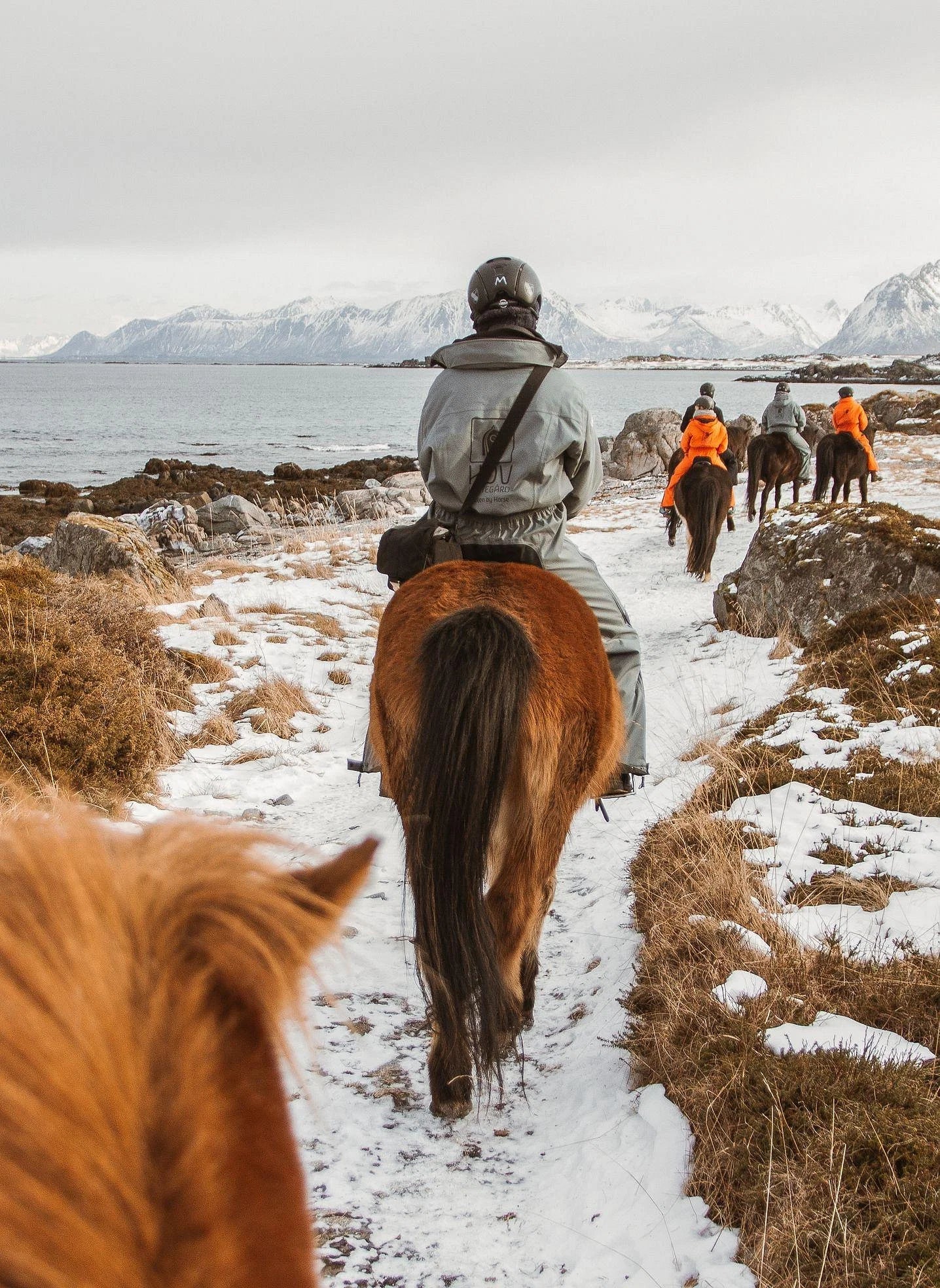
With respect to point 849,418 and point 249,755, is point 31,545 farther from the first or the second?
point 849,418

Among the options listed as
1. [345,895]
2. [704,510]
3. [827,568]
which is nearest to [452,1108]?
[345,895]

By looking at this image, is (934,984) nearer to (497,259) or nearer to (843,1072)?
(843,1072)

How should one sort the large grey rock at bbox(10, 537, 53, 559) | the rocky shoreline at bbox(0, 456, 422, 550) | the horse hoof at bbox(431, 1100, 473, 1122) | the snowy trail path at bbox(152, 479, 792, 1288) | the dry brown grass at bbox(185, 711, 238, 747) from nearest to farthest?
the snowy trail path at bbox(152, 479, 792, 1288), the horse hoof at bbox(431, 1100, 473, 1122), the dry brown grass at bbox(185, 711, 238, 747), the large grey rock at bbox(10, 537, 53, 559), the rocky shoreline at bbox(0, 456, 422, 550)

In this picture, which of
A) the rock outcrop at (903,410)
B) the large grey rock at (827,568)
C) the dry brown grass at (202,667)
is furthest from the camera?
the rock outcrop at (903,410)

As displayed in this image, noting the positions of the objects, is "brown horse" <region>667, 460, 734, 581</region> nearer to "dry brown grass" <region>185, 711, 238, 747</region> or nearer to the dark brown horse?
the dark brown horse

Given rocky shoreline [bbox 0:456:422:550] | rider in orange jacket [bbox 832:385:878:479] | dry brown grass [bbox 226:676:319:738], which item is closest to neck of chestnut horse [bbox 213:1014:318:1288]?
dry brown grass [bbox 226:676:319:738]

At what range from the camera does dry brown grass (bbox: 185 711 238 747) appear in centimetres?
650

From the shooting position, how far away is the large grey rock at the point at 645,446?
3025 centimetres

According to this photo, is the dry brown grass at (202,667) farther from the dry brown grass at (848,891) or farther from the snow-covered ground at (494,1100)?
the dry brown grass at (848,891)

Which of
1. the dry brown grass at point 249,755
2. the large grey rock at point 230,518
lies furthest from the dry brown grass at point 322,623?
the large grey rock at point 230,518

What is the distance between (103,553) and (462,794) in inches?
421

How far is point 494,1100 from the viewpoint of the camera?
10.4ft

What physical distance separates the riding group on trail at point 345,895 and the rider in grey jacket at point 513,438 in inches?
0.5

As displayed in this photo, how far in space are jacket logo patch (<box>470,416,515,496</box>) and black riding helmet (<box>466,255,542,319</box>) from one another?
611mm
